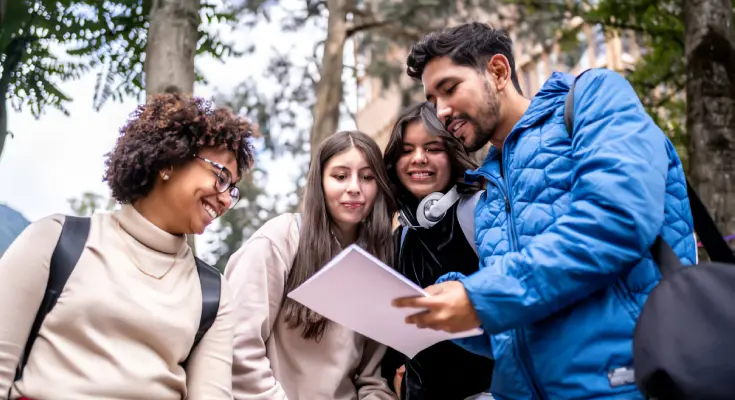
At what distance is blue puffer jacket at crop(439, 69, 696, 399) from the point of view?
1660 mm

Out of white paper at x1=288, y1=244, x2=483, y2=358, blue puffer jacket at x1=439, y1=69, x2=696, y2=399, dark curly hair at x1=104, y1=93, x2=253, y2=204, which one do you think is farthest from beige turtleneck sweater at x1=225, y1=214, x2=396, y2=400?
blue puffer jacket at x1=439, y1=69, x2=696, y2=399

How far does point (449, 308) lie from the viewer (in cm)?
173

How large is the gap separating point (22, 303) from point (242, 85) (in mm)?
8861

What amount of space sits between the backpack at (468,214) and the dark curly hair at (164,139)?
36.8 inches

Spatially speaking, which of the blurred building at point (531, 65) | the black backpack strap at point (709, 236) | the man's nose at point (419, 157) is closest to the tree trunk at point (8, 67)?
the man's nose at point (419, 157)

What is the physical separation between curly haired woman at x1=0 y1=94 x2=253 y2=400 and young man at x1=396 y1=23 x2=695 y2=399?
887mm

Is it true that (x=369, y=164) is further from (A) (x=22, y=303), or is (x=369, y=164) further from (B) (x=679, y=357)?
(B) (x=679, y=357)

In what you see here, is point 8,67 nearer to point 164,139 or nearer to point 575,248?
point 164,139

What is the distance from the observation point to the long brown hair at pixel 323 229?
9.53ft

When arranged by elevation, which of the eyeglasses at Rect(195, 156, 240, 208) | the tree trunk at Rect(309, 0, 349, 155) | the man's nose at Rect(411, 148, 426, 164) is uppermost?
the tree trunk at Rect(309, 0, 349, 155)

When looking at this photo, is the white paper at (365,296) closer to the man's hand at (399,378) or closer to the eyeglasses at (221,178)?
the eyeglasses at (221,178)

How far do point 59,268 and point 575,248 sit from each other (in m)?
1.51

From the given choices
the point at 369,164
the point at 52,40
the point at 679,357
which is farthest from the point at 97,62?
the point at 679,357

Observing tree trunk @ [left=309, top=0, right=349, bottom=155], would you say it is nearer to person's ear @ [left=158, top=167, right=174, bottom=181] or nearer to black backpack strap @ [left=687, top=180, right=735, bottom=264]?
person's ear @ [left=158, top=167, right=174, bottom=181]
